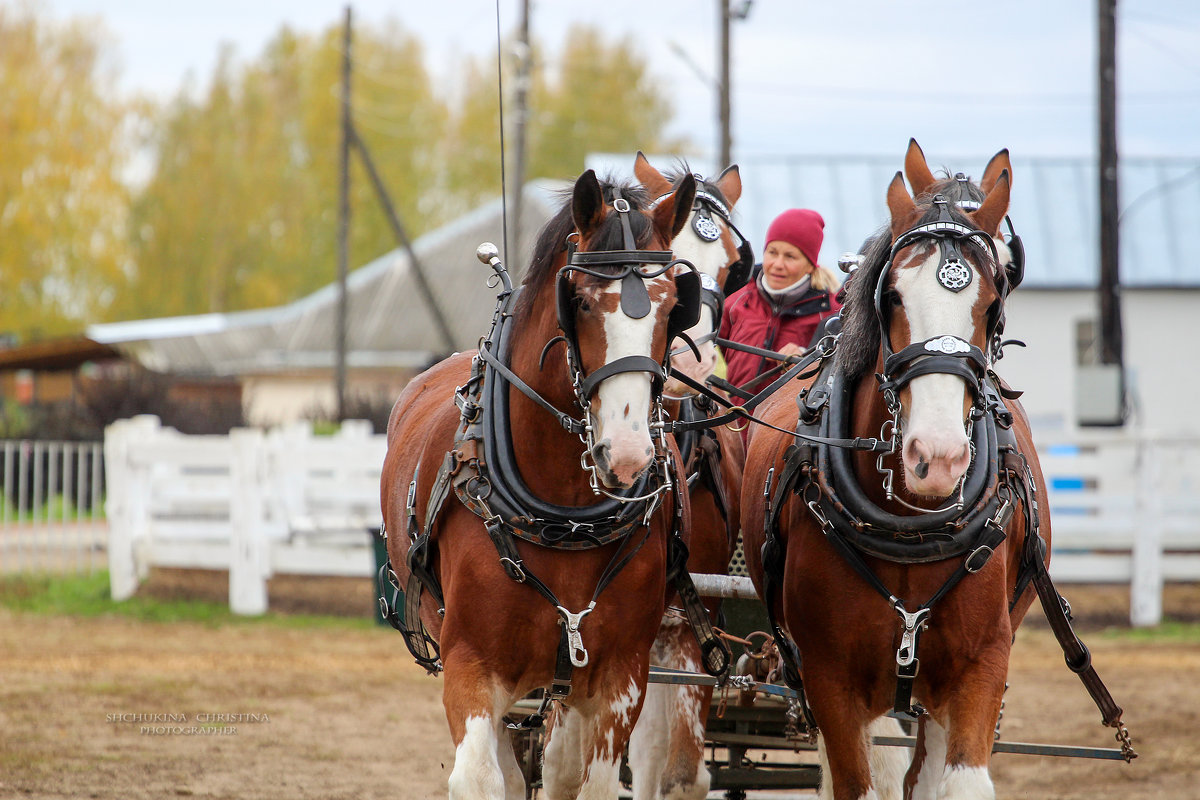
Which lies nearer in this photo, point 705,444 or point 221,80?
point 705,444

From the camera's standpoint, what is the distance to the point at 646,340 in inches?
122

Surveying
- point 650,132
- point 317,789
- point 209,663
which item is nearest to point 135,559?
point 209,663

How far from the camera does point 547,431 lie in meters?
3.45

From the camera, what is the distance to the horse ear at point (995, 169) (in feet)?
11.5

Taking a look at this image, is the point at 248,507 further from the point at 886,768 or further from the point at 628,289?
the point at 628,289

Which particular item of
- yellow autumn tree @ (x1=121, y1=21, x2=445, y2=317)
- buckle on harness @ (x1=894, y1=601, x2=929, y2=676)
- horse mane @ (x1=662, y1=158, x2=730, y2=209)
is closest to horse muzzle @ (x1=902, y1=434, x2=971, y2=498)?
buckle on harness @ (x1=894, y1=601, x2=929, y2=676)

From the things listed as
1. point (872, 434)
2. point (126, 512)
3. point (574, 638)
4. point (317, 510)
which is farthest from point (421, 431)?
point (126, 512)

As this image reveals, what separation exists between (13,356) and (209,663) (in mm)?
22491

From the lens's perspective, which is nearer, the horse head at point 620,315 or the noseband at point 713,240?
the horse head at point 620,315

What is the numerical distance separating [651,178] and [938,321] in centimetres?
166

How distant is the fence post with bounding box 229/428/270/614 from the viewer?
10.8 metres

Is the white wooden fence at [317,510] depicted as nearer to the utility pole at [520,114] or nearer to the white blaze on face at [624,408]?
the white blaze on face at [624,408]

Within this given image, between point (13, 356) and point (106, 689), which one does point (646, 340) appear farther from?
point (13, 356)

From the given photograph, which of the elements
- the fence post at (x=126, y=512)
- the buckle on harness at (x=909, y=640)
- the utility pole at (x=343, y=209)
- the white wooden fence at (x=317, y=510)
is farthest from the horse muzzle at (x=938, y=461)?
the utility pole at (x=343, y=209)
